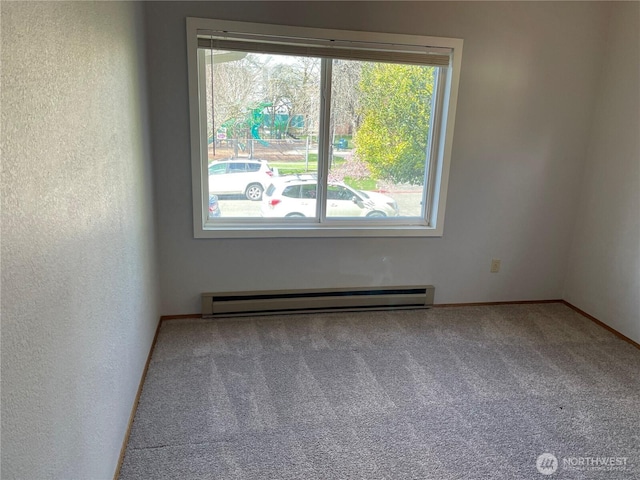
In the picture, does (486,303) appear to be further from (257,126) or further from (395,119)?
(257,126)

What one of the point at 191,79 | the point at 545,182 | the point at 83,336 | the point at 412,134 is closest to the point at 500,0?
the point at 412,134

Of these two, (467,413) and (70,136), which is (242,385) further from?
(70,136)

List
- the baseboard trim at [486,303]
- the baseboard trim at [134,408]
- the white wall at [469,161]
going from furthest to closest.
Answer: the baseboard trim at [486,303] → the white wall at [469,161] → the baseboard trim at [134,408]

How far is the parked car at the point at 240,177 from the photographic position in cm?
290

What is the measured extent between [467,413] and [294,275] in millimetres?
1478

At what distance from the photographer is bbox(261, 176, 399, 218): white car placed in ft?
9.94

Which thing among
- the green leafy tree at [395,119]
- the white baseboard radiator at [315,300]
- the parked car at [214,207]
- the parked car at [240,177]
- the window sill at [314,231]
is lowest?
the white baseboard radiator at [315,300]

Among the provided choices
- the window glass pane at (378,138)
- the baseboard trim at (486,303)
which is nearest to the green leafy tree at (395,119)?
the window glass pane at (378,138)

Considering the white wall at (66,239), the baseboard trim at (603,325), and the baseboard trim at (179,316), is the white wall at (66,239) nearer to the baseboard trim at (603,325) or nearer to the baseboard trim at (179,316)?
the baseboard trim at (179,316)

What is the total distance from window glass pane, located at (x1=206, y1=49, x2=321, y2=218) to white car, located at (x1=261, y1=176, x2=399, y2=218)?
1cm

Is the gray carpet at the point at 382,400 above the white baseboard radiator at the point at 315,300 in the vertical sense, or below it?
below

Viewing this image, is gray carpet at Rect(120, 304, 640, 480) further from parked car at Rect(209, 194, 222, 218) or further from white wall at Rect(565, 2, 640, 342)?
parked car at Rect(209, 194, 222, 218)

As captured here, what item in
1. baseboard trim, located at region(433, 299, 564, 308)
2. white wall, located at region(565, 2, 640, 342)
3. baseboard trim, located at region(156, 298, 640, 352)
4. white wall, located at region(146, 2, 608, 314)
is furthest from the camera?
baseboard trim, located at region(433, 299, 564, 308)

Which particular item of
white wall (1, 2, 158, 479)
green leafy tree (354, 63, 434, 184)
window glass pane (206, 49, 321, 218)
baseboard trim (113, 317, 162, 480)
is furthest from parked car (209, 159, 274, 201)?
baseboard trim (113, 317, 162, 480)
